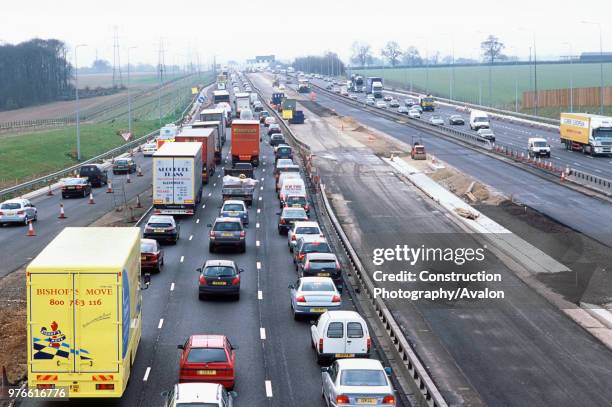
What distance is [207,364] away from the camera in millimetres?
22719

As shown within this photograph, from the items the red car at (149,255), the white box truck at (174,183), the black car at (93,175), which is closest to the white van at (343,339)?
the red car at (149,255)

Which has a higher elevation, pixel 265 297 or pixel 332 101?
pixel 332 101

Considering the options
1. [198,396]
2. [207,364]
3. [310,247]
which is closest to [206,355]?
[207,364]

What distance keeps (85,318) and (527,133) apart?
95.9 metres

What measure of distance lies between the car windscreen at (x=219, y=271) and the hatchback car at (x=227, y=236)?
8968 millimetres

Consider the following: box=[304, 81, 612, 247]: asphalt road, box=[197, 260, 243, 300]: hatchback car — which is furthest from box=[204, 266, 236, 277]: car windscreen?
box=[304, 81, 612, 247]: asphalt road

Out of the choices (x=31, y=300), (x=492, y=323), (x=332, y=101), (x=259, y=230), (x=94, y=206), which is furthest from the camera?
(x=332, y=101)

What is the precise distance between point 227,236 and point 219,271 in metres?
9.12

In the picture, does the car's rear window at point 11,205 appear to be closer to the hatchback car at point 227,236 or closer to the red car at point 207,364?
the hatchback car at point 227,236

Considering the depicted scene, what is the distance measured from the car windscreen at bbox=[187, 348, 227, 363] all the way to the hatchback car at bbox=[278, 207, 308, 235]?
25.3 m

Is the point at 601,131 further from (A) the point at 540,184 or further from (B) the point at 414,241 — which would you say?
(B) the point at 414,241

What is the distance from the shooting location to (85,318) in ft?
67.0

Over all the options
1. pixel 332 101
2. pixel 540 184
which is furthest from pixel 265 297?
Result: pixel 332 101

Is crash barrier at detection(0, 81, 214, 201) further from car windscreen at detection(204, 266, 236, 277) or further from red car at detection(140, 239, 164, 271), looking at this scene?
car windscreen at detection(204, 266, 236, 277)
